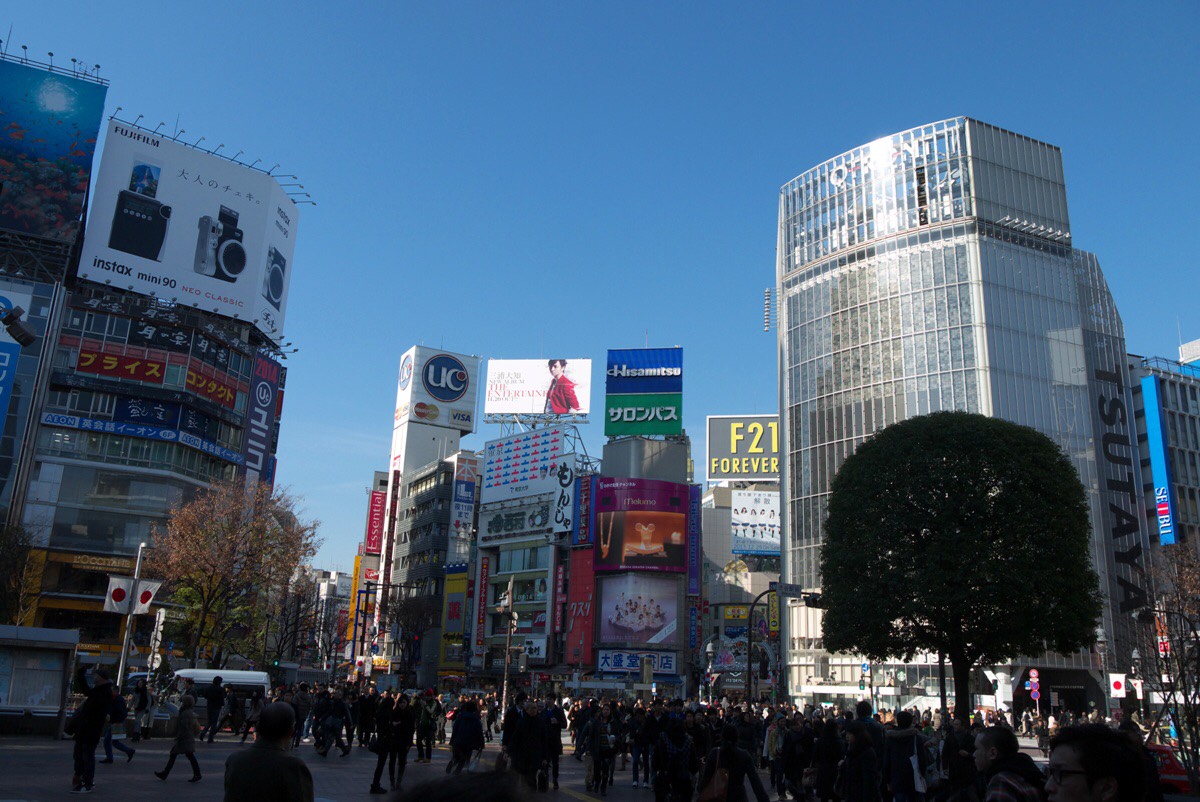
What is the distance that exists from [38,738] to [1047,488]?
34131mm

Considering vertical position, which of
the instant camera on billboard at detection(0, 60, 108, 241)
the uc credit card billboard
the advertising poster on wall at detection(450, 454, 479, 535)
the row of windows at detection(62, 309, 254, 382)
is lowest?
the advertising poster on wall at detection(450, 454, 479, 535)

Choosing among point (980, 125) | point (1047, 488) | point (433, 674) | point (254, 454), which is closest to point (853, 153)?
point (980, 125)

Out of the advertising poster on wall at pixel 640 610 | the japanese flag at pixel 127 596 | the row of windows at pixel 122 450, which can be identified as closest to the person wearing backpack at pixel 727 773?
the japanese flag at pixel 127 596

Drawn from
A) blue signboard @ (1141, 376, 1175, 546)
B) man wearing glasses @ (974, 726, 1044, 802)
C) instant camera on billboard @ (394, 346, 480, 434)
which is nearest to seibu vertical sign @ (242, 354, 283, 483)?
instant camera on billboard @ (394, 346, 480, 434)

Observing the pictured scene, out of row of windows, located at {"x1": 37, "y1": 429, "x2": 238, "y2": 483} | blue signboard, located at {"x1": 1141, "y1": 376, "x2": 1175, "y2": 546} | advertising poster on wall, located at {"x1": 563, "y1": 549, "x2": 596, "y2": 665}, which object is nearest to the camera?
row of windows, located at {"x1": 37, "y1": 429, "x2": 238, "y2": 483}

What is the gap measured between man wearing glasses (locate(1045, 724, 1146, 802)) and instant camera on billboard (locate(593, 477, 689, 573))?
6990cm

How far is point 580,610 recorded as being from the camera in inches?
2904

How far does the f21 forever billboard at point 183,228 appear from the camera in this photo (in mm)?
57250

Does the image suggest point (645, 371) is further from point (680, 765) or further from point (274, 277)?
point (680, 765)

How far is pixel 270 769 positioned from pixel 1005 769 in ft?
14.0

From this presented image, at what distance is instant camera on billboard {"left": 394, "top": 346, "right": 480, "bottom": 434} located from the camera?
10300 centimetres

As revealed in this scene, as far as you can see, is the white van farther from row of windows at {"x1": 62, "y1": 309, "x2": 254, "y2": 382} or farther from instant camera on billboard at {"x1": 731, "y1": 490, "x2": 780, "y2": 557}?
instant camera on billboard at {"x1": 731, "y1": 490, "x2": 780, "y2": 557}

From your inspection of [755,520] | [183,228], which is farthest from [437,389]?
[183,228]

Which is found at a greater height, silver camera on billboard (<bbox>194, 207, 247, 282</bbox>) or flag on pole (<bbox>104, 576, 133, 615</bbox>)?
silver camera on billboard (<bbox>194, 207, 247, 282</bbox>)
